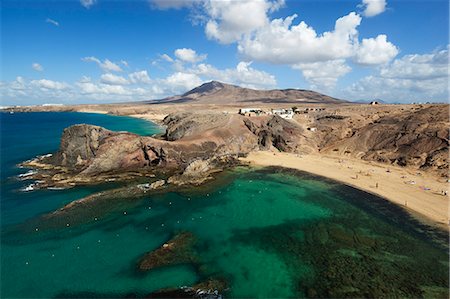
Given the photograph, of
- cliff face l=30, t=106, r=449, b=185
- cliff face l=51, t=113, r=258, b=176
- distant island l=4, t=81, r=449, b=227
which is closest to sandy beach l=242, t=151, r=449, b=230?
distant island l=4, t=81, r=449, b=227

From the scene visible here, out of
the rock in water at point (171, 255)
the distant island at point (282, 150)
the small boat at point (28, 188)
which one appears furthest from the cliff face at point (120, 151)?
the rock in water at point (171, 255)

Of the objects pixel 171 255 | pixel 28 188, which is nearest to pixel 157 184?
pixel 171 255

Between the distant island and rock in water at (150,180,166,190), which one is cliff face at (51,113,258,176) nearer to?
the distant island

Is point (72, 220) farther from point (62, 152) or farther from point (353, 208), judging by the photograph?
point (353, 208)

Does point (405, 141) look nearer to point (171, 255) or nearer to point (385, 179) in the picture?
point (385, 179)

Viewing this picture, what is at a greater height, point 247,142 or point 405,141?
point 405,141

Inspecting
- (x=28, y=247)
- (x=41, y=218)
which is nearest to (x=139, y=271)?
(x=28, y=247)

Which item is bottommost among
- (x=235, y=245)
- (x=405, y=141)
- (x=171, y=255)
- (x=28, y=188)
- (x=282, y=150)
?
(x=235, y=245)
